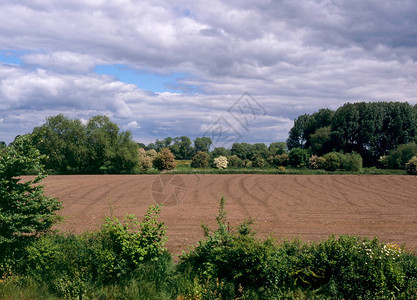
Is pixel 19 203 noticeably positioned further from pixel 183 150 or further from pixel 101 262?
pixel 183 150

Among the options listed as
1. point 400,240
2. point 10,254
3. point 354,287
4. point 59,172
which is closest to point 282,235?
point 400,240

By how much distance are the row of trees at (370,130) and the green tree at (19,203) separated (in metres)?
73.7

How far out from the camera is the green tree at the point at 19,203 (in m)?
7.61

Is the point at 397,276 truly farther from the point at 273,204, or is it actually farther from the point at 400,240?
the point at 273,204

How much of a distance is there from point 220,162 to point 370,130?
136 ft

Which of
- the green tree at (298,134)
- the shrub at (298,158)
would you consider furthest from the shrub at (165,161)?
the green tree at (298,134)

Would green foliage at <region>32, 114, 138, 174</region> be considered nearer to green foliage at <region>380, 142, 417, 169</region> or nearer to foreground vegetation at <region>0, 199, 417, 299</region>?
foreground vegetation at <region>0, 199, 417, 299</region>

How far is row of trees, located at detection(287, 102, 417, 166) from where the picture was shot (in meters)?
74.1

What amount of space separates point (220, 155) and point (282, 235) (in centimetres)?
4460

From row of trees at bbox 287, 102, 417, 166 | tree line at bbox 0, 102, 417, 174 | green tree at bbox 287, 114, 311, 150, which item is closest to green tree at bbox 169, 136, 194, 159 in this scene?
tree line at bbox 0, 102, 417, 174

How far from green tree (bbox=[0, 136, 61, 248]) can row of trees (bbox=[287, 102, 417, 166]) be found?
7366 cm

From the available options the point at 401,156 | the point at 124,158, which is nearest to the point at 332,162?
the point at 401,156

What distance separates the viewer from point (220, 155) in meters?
58.2

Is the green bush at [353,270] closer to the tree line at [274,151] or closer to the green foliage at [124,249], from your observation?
the green foliage at [124,249]
